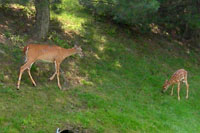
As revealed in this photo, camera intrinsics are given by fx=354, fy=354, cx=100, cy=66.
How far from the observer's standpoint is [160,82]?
1236 cm

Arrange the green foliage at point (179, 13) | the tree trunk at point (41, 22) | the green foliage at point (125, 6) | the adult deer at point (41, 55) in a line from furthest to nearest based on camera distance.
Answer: the green foliage at point (179, 13)
the tree trunk at point (41, 22)
the green foliage at point (125, 6)
the adult deer at point (41, 55)

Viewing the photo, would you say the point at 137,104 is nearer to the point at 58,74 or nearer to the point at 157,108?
the point at 157,108

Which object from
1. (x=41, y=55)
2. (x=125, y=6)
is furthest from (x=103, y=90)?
(x=125, y=6)

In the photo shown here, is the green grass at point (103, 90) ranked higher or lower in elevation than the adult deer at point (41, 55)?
lower

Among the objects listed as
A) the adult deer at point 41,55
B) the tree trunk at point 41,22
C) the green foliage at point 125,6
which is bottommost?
the adult deer at point 41,55

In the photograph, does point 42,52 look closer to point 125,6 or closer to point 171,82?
point 125,6

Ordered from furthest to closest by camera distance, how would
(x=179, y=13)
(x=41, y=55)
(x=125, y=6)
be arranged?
(x=179, y=13)
(x=125, y=6)
(x=41, y=55)

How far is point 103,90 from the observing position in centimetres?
1037

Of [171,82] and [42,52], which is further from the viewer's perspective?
[171,82]

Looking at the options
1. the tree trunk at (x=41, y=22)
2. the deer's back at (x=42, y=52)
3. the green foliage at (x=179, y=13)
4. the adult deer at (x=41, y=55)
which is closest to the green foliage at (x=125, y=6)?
the tree trunk at (x=41, y=22)

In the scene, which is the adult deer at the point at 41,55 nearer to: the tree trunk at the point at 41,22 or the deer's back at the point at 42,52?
the deer's back at the point at 42,52

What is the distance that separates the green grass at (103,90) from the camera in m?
7.99

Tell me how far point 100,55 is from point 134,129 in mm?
4673

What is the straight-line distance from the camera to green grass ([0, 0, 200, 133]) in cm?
799
